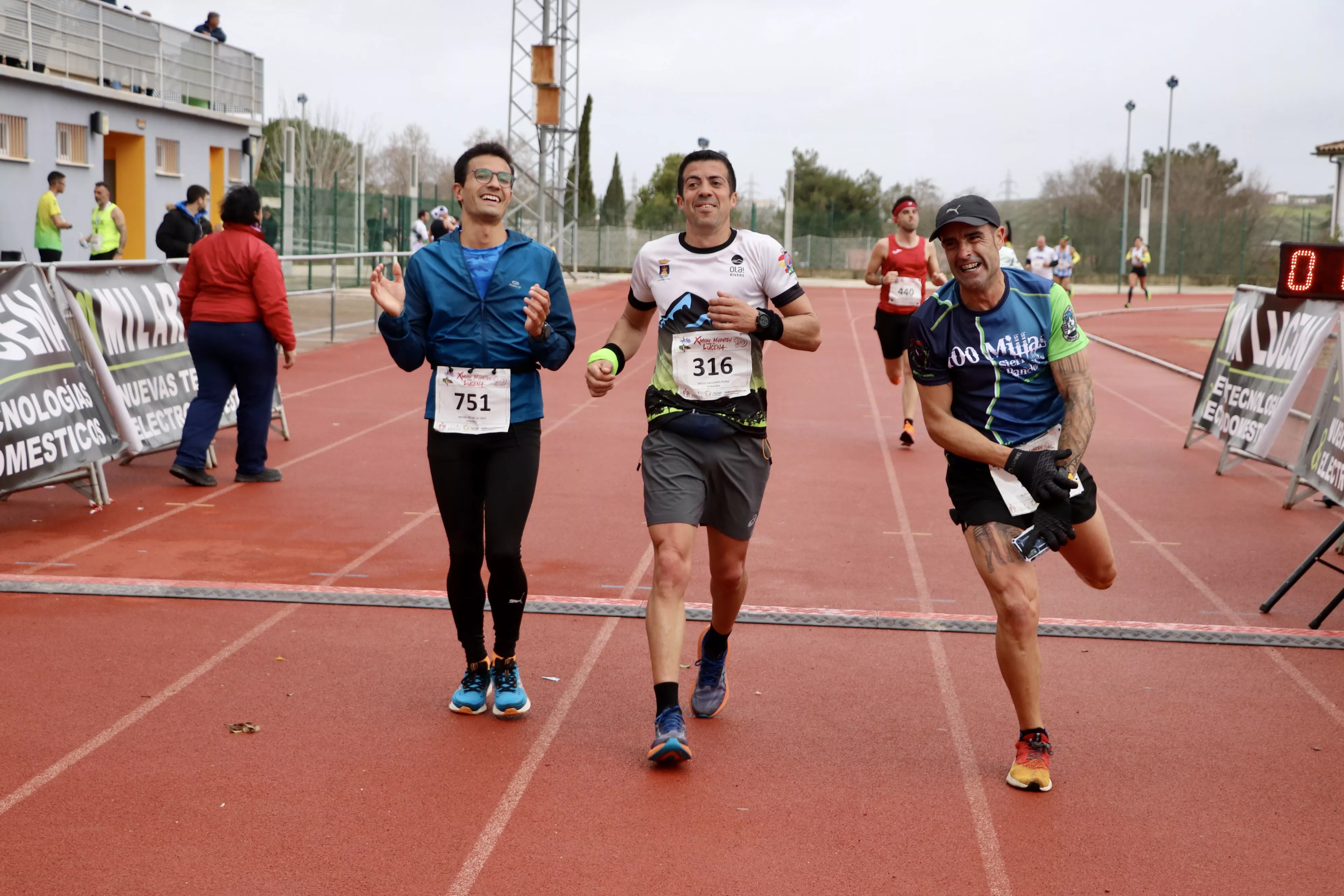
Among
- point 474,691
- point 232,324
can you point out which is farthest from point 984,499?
point 232,324

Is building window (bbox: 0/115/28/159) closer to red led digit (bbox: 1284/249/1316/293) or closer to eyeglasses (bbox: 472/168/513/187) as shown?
red led digit (bbox: 1284/249/1316/293)

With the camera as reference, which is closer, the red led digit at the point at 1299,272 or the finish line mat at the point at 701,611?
the finish line mat at the point at 701,611

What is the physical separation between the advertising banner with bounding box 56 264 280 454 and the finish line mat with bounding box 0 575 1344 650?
2.66 m

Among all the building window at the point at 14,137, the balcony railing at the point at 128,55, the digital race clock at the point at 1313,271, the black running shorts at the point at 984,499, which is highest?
the balcony railing at the point at 128,55

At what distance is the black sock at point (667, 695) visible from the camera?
459 centimetres

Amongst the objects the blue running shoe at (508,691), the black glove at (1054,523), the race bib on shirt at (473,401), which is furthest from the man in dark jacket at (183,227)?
the black glove at (1054,523)

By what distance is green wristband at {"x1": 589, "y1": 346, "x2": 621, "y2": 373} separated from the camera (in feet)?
15.6

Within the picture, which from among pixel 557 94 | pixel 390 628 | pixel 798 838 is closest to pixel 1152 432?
pixel 390 628

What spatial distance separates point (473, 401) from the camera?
15.9 feet

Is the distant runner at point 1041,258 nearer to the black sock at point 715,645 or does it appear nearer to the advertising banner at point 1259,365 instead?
the advertising banner at point 1259,365

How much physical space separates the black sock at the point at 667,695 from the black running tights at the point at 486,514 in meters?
0.70

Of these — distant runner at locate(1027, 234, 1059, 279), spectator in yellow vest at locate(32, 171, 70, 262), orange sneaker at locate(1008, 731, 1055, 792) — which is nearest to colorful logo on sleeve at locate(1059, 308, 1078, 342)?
orange sneaker at locate(1008, 731, 1055, 792)

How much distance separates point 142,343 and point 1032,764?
23.9 ft

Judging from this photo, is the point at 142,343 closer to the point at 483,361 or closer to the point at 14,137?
the point at 483,361
